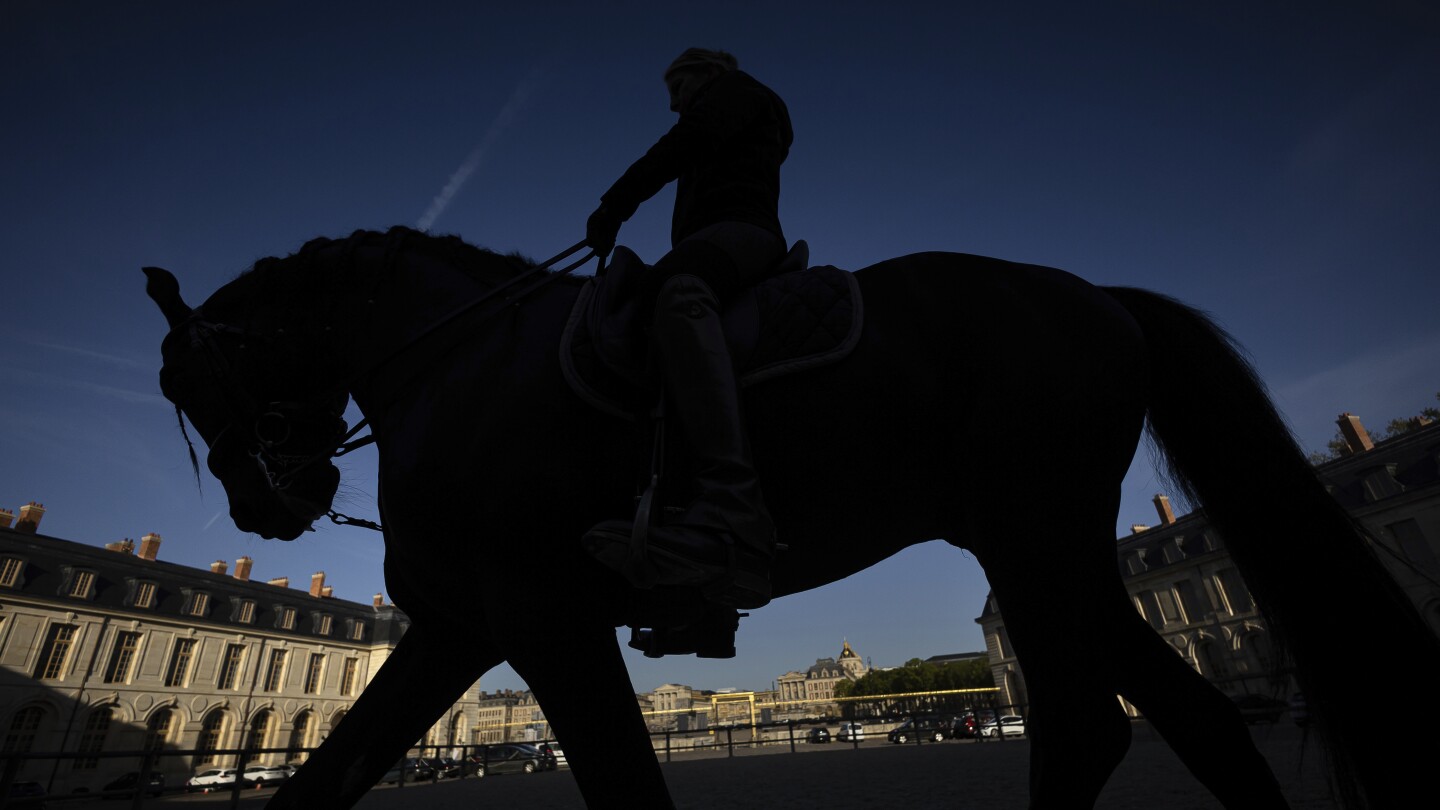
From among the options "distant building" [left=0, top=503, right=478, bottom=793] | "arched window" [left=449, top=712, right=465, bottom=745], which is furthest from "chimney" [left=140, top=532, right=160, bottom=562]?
"arched window" [left=449, top=712, right=465, bottom=745]

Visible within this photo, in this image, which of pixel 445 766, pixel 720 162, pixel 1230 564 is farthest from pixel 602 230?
pixel 1230 564

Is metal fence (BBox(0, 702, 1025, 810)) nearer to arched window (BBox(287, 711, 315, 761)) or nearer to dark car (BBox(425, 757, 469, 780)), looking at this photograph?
dark car (BBox(425, 757, 469, 780))

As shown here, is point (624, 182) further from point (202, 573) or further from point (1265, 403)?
point (202, 573)

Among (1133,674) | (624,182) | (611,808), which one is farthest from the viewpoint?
(624,182)

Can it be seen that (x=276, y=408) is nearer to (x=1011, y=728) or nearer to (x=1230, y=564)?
(x=1230, y=564)

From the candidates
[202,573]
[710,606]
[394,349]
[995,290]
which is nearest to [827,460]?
[710,606]

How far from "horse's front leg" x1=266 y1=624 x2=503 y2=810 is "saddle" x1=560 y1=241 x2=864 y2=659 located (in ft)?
2.81

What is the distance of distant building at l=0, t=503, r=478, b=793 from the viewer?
32.0 m

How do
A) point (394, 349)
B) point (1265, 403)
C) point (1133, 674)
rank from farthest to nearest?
point (394, 349) → point (1265, 403) → point (1133, 674)

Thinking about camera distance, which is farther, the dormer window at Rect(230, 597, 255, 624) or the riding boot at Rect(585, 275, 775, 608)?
the dormer window at Rect(230, 597, 255, 624)

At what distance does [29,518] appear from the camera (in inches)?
1508

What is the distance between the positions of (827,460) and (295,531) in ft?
7.13

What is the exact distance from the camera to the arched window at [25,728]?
30969 millimetres

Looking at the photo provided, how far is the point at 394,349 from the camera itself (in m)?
2.34
